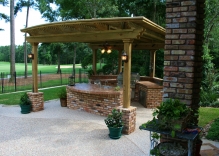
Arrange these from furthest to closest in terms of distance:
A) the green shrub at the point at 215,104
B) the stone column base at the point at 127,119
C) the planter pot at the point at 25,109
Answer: the green shrub at the point at 215,104 < the planter pot at the point at 25,109 < the stone column base at the point at 127,119

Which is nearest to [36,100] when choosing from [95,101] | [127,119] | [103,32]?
[95,101]

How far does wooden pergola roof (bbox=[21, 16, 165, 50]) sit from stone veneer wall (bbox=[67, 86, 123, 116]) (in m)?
1.83

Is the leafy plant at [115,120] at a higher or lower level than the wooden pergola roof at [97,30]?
lower

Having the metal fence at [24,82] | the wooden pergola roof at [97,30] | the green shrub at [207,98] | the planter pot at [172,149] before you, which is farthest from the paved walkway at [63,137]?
the metal fence at [24,82]

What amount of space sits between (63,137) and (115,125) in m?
1.35

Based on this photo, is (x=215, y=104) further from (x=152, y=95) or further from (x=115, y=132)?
(x=115, y=132)

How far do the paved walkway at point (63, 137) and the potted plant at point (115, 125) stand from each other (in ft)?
0.45

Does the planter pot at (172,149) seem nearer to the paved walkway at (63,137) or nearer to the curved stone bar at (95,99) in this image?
the paved walkway at (63,137)

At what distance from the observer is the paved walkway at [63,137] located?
4.28 metres

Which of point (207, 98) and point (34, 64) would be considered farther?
point (207, 98)

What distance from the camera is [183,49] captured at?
8.50 feet

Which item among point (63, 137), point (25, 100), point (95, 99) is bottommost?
point (63, 137)

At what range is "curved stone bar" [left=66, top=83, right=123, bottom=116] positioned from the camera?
6.54 metres

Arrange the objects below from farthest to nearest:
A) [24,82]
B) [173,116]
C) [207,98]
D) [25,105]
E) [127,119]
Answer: [24,82] < [207,98] < [25,105] < [127,119] < [173,116]
